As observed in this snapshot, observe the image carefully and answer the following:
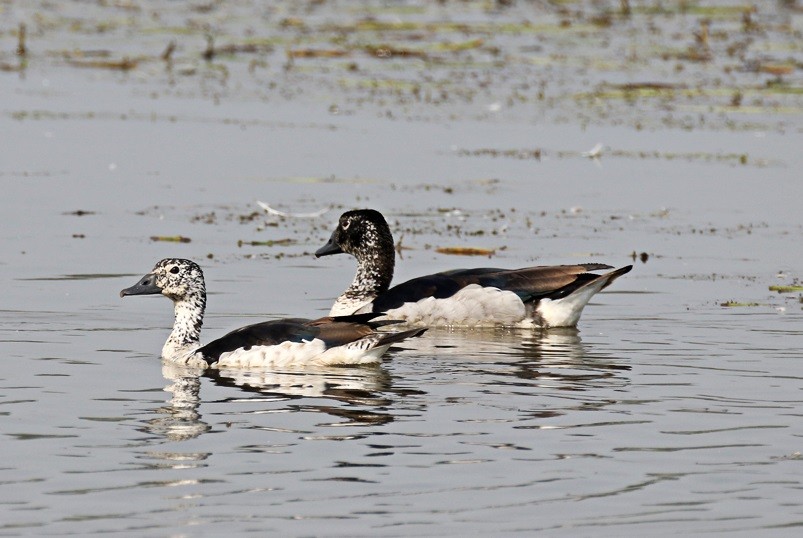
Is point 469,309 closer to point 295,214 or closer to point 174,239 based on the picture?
point 174,239

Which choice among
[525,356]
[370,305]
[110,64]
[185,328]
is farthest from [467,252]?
[110,64]

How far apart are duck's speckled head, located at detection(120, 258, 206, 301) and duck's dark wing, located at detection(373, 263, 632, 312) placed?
2102 mm

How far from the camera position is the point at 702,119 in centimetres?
2462

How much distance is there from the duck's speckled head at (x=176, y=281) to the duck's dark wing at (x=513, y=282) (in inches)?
82.8

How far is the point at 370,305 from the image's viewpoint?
1506cm

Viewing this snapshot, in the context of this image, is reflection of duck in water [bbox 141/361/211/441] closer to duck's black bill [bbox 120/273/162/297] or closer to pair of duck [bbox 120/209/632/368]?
pair of duck [bbox 120/209/632/368]

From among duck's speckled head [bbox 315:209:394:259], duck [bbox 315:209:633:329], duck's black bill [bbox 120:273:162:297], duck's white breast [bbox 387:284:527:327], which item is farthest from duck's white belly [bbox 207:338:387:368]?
duck's speckled head [bbox 315:209:394:259]

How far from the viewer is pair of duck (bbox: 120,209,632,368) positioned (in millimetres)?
12547

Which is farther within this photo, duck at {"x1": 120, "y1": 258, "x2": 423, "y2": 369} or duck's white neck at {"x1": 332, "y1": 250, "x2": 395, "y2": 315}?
duck's white neck at {"x1": 332, "y1": 250, "x2": 395, "y2": 315}

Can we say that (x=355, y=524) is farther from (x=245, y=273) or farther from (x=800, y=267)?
(x=800, y=267)

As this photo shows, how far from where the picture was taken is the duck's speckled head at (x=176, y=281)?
43.9 feet

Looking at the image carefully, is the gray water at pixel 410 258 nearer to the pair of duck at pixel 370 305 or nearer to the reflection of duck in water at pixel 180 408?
the reflection of duck in water at pixel 180 408

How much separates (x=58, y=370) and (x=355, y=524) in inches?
171

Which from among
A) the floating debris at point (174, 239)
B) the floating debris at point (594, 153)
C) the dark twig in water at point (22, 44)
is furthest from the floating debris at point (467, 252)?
the dark twig in water at point (22, 44)
